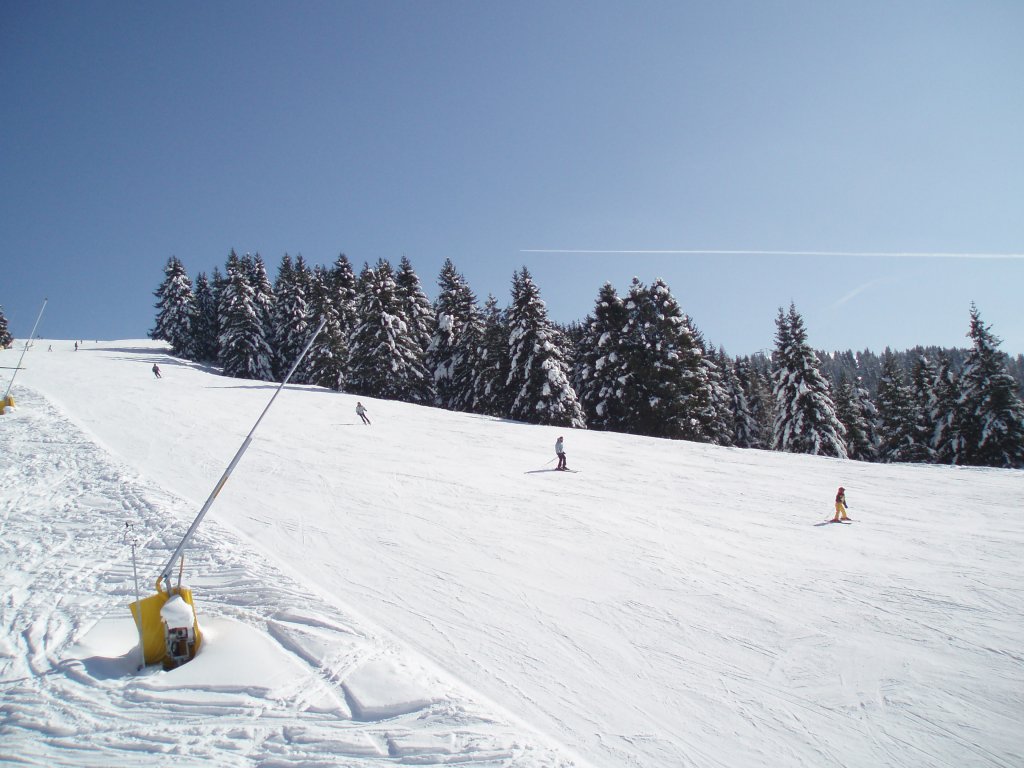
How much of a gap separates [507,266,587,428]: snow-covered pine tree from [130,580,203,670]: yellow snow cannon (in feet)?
88.8

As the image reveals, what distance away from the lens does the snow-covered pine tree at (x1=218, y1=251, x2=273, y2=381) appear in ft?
158

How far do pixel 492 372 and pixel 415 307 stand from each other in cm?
1125

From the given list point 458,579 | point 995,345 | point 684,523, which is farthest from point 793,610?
point 995,345

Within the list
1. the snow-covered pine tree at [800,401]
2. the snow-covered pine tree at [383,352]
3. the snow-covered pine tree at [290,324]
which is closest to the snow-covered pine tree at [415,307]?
the snow-covered pine tree at [383,352]

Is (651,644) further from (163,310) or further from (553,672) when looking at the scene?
(163,310)

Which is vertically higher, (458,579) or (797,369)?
(797,369)

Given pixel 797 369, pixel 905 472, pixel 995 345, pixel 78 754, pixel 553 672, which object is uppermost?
pixel 995 345

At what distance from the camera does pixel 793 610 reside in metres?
7.65

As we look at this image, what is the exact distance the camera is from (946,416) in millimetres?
33031

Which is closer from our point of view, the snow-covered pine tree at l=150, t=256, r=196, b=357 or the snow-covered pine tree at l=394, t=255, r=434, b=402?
the snow-covered pine tree at l=394, t=255, r=434, b=402

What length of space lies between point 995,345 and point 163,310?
263 feet

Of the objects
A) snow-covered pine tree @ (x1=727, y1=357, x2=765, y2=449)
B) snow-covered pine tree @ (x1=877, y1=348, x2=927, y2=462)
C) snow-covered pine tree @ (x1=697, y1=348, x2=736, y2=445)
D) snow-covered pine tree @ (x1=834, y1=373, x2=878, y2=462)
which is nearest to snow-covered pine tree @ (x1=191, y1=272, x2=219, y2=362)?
snow-covered pine tree @ (x1=697, y1=348, x2=736, y2=445)

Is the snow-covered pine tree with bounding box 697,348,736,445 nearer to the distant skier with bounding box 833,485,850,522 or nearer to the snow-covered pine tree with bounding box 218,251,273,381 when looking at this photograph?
the distant skier with bounding box 833,485,850,522

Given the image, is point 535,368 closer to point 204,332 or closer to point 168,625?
point 168,625
